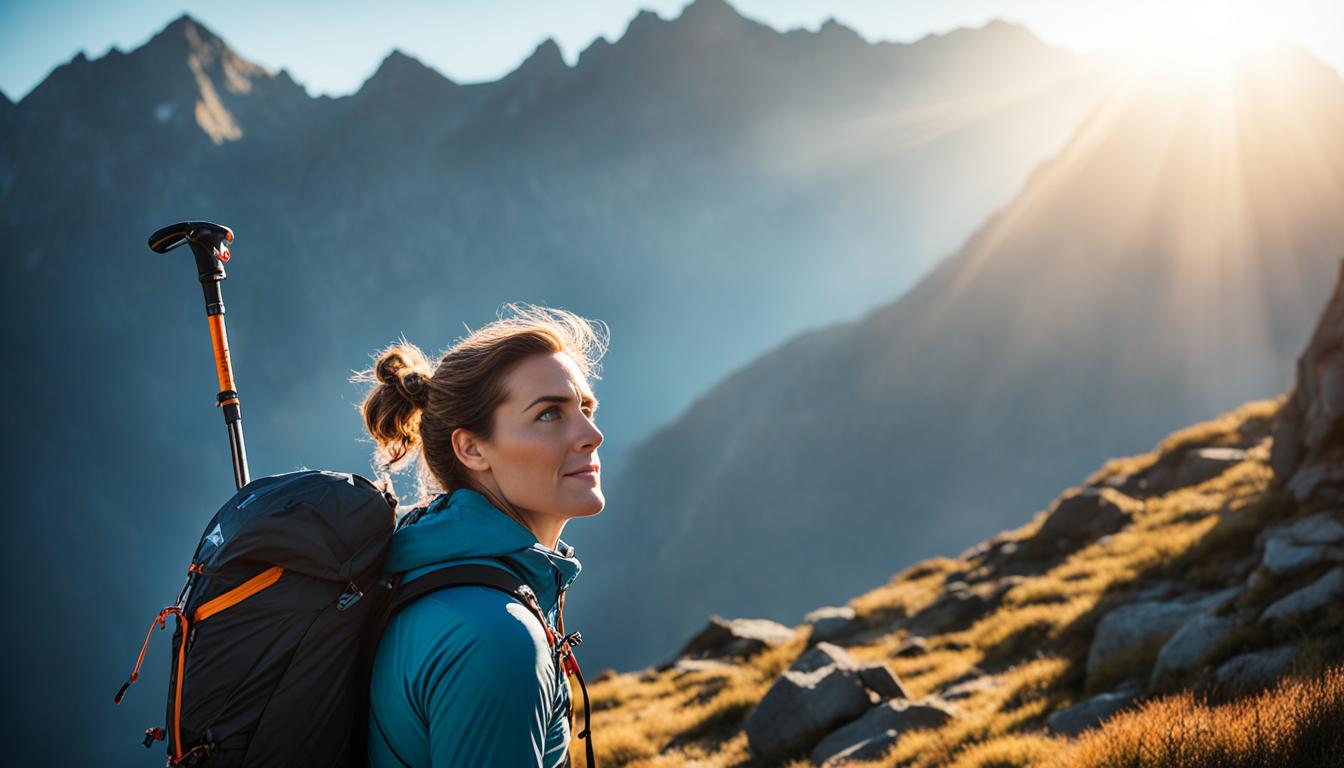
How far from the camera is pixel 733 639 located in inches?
697

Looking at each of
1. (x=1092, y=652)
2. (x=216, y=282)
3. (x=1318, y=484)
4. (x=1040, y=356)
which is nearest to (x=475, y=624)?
(x=216, y=282)

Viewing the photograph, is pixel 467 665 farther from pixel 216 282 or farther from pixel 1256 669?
pixel 1256 669

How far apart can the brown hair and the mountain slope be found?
4.16 metres

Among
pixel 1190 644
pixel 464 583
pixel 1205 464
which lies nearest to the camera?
pixel 464 583

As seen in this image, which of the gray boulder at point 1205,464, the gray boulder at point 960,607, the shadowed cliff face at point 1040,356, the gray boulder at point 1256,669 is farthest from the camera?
the shadowed cliff face at point 1040,356

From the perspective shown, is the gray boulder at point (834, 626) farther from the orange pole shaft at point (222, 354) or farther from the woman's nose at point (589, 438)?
the woman's nose at point (589, 438)

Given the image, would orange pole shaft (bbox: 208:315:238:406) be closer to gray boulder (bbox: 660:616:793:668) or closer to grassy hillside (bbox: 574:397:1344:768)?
grassy hillside (bbox: 574:397:1344:768)

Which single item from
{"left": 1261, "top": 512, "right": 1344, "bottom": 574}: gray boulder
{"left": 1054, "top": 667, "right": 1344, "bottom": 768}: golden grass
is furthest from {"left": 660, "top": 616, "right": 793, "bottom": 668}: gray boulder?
{"left": 1054, "top": 667, "right": 1344, "bottom": 768}: golden grass

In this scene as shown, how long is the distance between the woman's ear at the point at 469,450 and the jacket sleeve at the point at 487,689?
85cm

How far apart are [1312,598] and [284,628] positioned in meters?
8.62

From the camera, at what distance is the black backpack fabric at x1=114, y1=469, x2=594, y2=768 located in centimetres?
201

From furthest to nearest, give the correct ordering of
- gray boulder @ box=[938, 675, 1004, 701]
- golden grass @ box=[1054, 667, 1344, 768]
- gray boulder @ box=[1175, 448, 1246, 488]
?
gray boulder @ box=[1175, 448, 1246, 488] < gray boulder @ box=[938, 675, 1004, 701] < golden grass @ box=[1054, 667, 1344, 768]

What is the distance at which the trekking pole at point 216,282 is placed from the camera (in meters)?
3.70

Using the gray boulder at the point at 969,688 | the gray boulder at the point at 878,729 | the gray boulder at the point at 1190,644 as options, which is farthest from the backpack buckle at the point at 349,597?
the gray boulder at the point at 969,688
